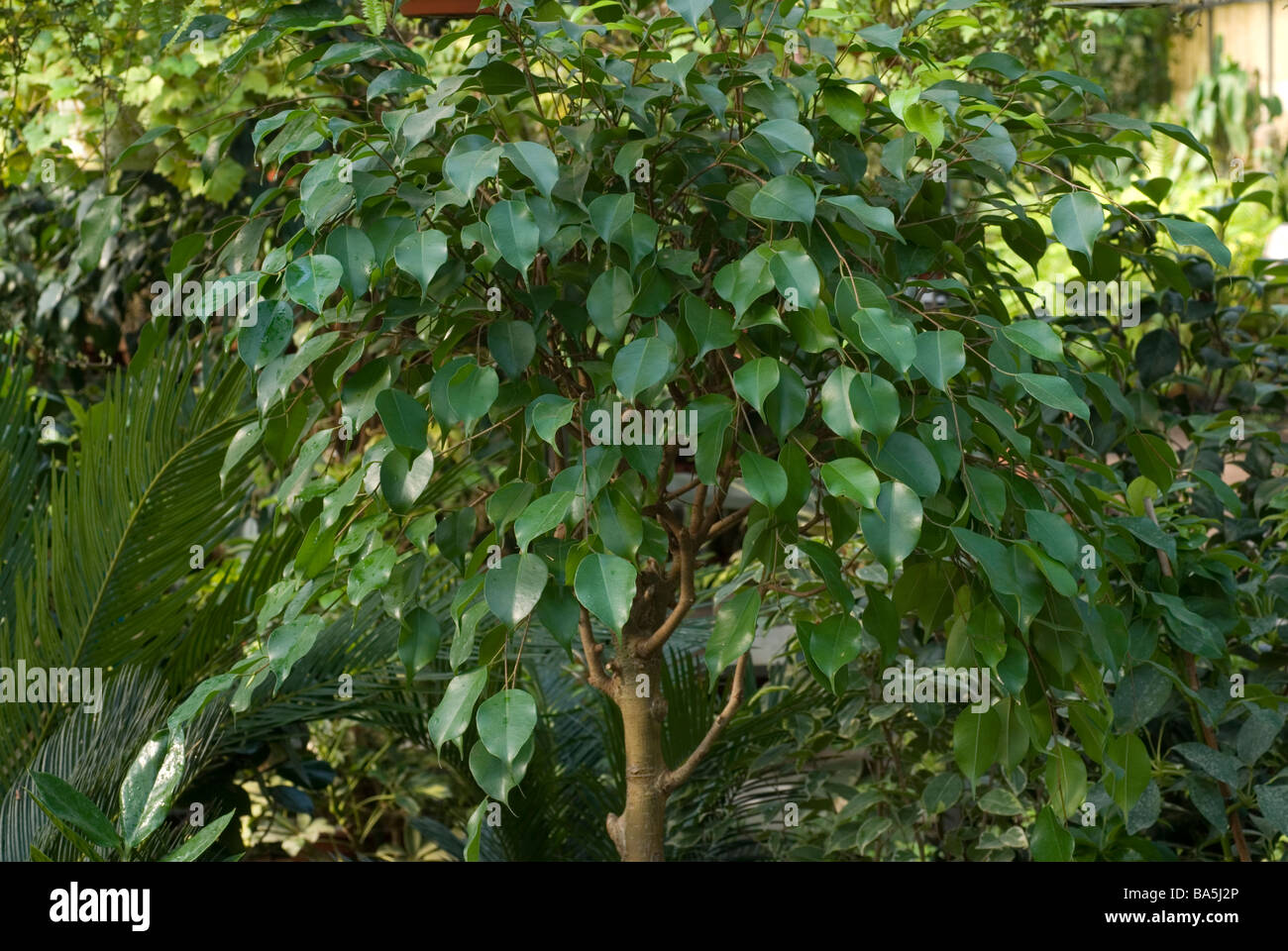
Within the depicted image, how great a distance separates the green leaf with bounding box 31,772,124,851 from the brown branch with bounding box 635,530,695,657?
546 millimetres

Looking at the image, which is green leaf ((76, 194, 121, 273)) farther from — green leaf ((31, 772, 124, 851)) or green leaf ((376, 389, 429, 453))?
green leaf ((31, 772, 124, 851))

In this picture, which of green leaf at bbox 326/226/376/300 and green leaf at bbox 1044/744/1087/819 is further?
green leaf at bbox 1044/744/1087/819

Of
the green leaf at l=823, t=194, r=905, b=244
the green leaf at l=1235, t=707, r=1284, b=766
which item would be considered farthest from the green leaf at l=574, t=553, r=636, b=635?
the green leaf at l=1235, t=707, r=1284, b=766

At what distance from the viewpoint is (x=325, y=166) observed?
94 centimetres

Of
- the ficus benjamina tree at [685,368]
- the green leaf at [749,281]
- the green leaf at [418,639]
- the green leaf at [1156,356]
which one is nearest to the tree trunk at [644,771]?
the ficus benjamina tree at [685,368]

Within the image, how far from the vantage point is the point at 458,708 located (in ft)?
3.04

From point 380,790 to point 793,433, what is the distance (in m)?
2.21

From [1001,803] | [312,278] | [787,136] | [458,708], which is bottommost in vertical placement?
[1001,803]

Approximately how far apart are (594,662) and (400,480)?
382 millimetres

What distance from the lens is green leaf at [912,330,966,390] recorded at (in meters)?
0.88

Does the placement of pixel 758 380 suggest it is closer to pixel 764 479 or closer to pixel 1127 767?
pixel 764 479

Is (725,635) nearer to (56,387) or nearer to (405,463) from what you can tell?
(405,463)

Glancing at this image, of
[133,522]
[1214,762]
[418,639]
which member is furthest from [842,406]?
[133,522]
